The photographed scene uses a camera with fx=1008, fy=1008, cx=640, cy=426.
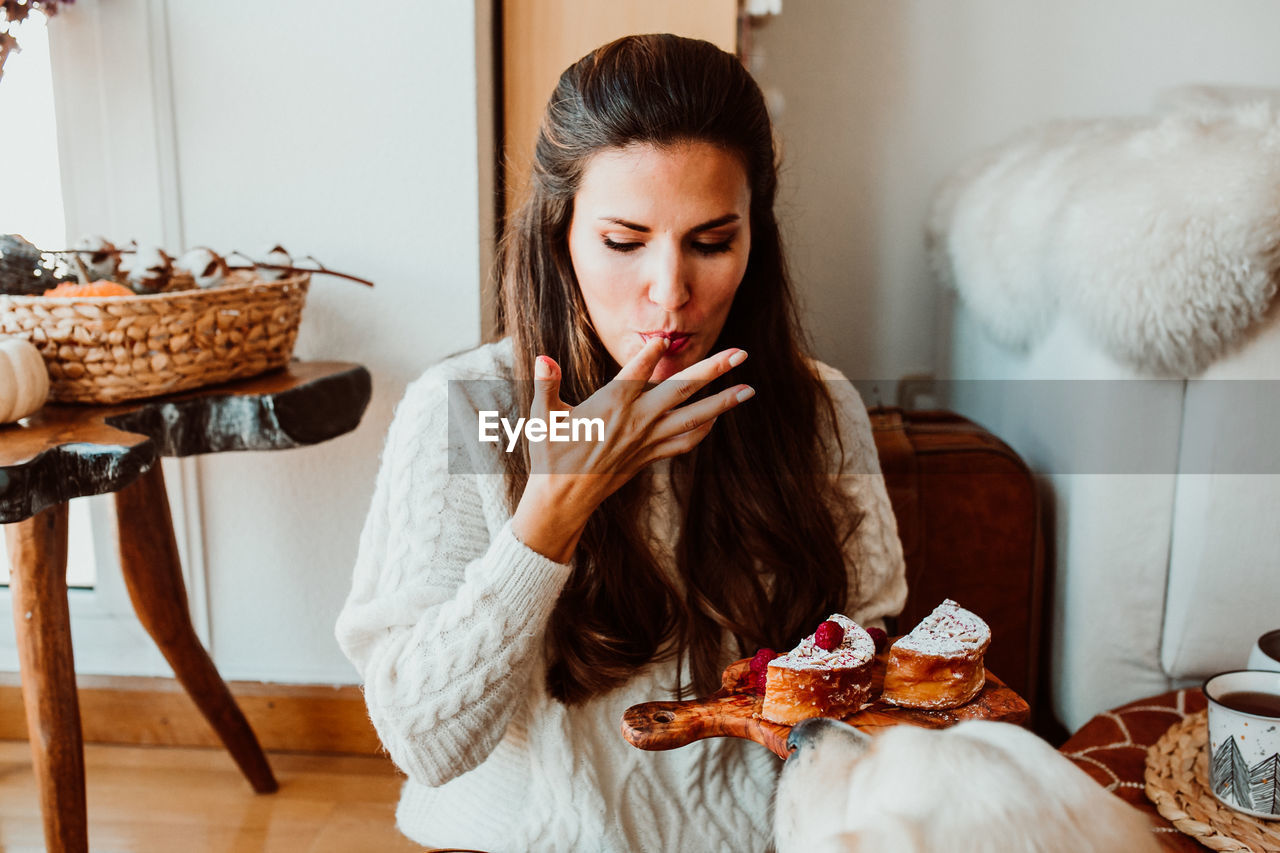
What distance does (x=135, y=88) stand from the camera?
145 centimetres

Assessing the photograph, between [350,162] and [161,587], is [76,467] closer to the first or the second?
[161,587]

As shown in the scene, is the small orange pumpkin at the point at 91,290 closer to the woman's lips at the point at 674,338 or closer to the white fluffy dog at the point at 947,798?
the woman's lips at the point at 674,338

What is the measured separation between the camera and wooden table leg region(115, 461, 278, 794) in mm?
1400

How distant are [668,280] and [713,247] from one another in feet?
0.23

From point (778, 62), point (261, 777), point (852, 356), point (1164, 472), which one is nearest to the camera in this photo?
point (1164, 472)

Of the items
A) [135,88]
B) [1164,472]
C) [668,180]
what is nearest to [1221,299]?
[1164,472]

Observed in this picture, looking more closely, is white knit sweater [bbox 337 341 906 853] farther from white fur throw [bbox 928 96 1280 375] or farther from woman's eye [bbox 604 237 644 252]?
white fur throw [bbox 928 96 1280 375]

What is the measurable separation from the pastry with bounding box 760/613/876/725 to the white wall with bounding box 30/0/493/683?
2.74ft

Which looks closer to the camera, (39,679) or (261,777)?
(39,679)

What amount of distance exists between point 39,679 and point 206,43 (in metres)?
0.87

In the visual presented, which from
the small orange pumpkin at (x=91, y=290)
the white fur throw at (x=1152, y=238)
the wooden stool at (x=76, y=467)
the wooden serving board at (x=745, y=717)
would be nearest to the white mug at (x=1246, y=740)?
the wooden serving board at (x=745, y=717)

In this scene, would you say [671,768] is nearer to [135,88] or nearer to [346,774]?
[346,774]

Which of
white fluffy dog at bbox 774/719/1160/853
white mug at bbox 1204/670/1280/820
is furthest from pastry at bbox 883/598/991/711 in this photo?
white mug at bbox 1204/670/1280/820

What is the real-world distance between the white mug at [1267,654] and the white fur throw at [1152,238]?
14.6 inches
